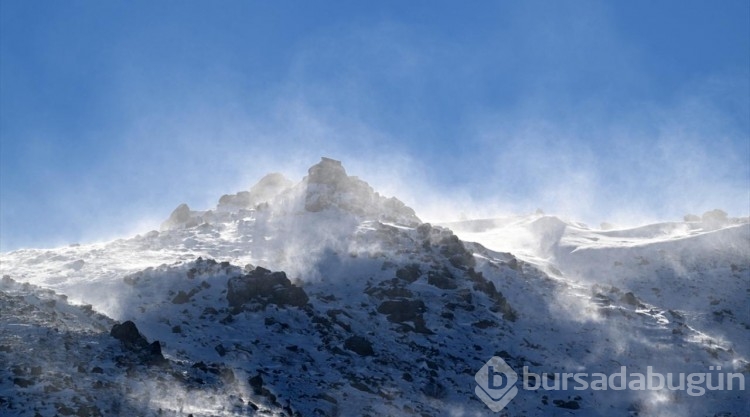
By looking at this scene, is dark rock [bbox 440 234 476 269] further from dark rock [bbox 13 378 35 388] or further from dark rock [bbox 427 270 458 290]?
dark rock [bbox 13 378 35 388]

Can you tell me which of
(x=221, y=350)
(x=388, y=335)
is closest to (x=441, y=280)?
Result: (x=388, y=335)

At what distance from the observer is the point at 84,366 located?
155ft

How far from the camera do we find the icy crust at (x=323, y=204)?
101 m

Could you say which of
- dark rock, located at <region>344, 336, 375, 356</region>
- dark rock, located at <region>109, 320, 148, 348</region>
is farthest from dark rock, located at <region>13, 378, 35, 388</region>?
dark rock, located at <region>344, 336, 375, 356</region>

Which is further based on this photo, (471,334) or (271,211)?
(271,211)

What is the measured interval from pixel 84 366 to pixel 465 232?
90.2 m

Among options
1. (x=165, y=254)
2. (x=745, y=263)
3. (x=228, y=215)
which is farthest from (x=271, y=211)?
(x=745, y=263)

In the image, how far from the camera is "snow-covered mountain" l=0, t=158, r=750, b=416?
50031 millimetres

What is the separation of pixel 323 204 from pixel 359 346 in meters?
35.9

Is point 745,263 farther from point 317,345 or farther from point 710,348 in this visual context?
point 317,345

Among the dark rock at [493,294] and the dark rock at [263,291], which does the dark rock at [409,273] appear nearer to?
the dark rock at [493,294]

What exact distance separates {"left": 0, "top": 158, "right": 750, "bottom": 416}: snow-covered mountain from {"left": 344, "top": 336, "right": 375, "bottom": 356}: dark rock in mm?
138

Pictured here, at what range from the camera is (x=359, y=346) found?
66.4 metres

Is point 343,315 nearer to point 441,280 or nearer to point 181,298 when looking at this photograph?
point 181,298
